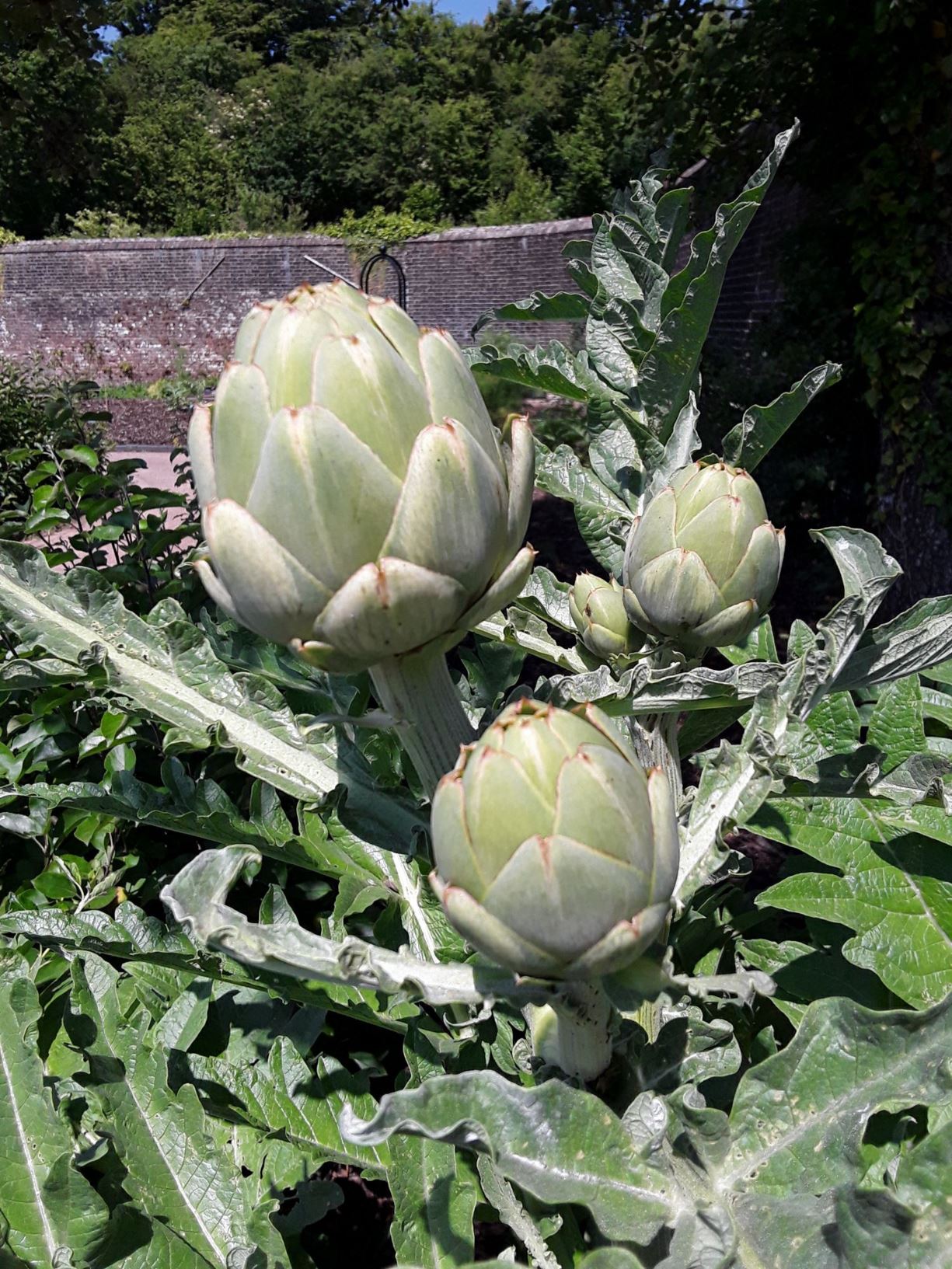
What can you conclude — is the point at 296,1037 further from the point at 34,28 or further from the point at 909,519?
the point at 909,519

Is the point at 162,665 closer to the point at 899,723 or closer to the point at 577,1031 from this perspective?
the point at 577,1031

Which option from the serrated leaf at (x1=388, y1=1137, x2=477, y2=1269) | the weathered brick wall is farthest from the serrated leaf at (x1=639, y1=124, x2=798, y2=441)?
the weathered brick wall

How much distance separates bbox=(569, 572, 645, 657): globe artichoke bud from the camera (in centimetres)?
79

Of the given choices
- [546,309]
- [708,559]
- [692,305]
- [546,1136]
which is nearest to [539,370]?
[546,309]

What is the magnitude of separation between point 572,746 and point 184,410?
10.3m

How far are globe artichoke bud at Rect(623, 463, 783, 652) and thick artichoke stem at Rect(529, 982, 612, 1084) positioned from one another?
28 cm

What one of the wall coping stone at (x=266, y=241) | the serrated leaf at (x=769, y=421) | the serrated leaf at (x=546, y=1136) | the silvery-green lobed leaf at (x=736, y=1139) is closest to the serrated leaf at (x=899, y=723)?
the serrated leaf at (x=769, y=421)

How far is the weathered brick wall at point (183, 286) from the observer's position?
11312 mm

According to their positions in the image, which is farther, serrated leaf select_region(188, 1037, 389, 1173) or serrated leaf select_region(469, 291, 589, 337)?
serrated leaf select_region(469, 291, 589, 337)

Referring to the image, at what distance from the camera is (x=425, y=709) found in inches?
20.2

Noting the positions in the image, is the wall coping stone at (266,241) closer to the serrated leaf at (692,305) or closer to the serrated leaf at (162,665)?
the serrated leaf at (692,305)

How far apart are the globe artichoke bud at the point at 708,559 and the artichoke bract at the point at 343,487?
25 cm

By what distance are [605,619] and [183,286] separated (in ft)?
43.4

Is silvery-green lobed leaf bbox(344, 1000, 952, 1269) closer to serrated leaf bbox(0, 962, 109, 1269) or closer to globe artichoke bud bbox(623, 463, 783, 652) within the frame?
globe artichoke bud bbox(623, 463, 783, 652)
